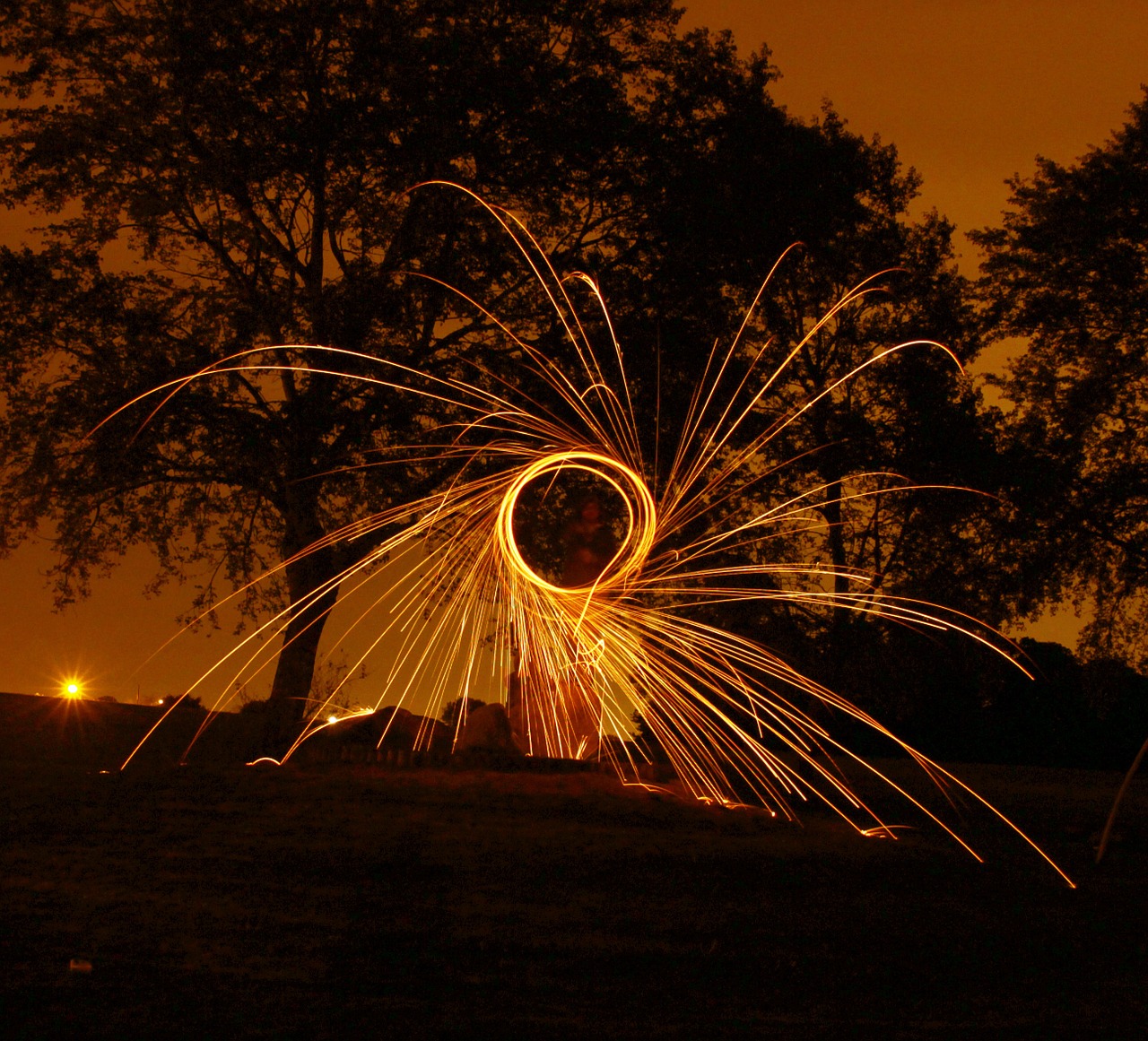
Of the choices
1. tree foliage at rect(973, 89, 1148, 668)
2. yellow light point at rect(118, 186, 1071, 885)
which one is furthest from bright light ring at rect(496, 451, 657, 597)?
tree foliage at rect(973, 89, 1148, 668)

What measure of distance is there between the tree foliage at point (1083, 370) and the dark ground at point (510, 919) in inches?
311

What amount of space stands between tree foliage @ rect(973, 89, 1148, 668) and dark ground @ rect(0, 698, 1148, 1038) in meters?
7.90

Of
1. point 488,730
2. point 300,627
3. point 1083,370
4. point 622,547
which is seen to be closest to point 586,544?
point 488,730

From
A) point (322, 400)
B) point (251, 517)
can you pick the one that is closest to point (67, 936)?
point (322, 400)

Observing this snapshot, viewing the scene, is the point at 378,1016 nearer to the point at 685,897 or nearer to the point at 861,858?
the point at 685,897

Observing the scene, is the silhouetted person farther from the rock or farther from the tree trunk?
the tree trunk

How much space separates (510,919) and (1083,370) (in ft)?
52.1

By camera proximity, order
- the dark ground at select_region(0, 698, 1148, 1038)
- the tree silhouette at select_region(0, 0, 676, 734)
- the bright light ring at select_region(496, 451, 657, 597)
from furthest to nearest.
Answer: the tree silhouette at select_region(0, 0, 676, 734) → the bright light ring at select_region(496, 451, 657, 597) → the dark ground at select_region(0, 698, 1148, 1038)

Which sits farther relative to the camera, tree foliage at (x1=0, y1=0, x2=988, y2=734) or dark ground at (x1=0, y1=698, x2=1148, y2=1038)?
tree foliage at (x1=0, y1=0, x2=988, y2=734)

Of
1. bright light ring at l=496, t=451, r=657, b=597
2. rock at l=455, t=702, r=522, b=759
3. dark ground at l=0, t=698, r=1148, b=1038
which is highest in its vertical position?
bright light ring at l=496, t=451, r=657, b=597

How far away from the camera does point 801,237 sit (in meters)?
19.1

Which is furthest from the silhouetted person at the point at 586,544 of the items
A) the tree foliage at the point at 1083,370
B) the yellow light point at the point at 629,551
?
the tree foliage at the point at 1083,370

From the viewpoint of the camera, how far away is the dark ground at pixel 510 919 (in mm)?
6145

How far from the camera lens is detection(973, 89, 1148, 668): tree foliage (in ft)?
63.6
